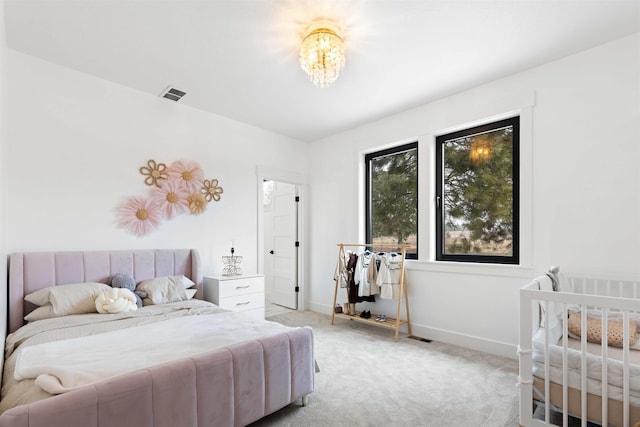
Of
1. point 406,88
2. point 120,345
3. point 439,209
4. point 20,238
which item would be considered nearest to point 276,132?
point 406,88

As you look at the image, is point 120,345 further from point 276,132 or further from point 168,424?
point 276,132

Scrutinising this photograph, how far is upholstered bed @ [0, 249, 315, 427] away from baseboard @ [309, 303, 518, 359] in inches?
72.8

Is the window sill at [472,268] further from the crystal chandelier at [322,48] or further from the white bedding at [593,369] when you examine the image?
the crystal chandelier at [322,48]

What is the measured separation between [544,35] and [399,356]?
9.35ft

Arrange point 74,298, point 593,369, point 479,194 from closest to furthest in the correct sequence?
point 593,369 < point 74,298 < point 479,194

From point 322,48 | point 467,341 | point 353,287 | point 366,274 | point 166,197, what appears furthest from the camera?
point 353,287

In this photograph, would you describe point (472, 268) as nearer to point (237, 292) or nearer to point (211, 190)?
point (237, 292)

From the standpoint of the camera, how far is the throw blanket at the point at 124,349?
4.54ft

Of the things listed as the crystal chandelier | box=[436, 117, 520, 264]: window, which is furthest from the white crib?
the crystal chandelier

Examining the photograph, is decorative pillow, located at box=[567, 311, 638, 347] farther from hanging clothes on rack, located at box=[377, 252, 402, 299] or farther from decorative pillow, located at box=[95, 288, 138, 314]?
decorative pillow, located at box=[95, 288, 138, 314]

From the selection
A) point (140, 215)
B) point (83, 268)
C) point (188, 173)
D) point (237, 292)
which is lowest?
point (237, 292)

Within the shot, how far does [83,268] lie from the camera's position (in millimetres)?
2770

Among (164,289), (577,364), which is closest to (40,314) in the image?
(164,289)

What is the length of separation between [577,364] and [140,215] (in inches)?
141
